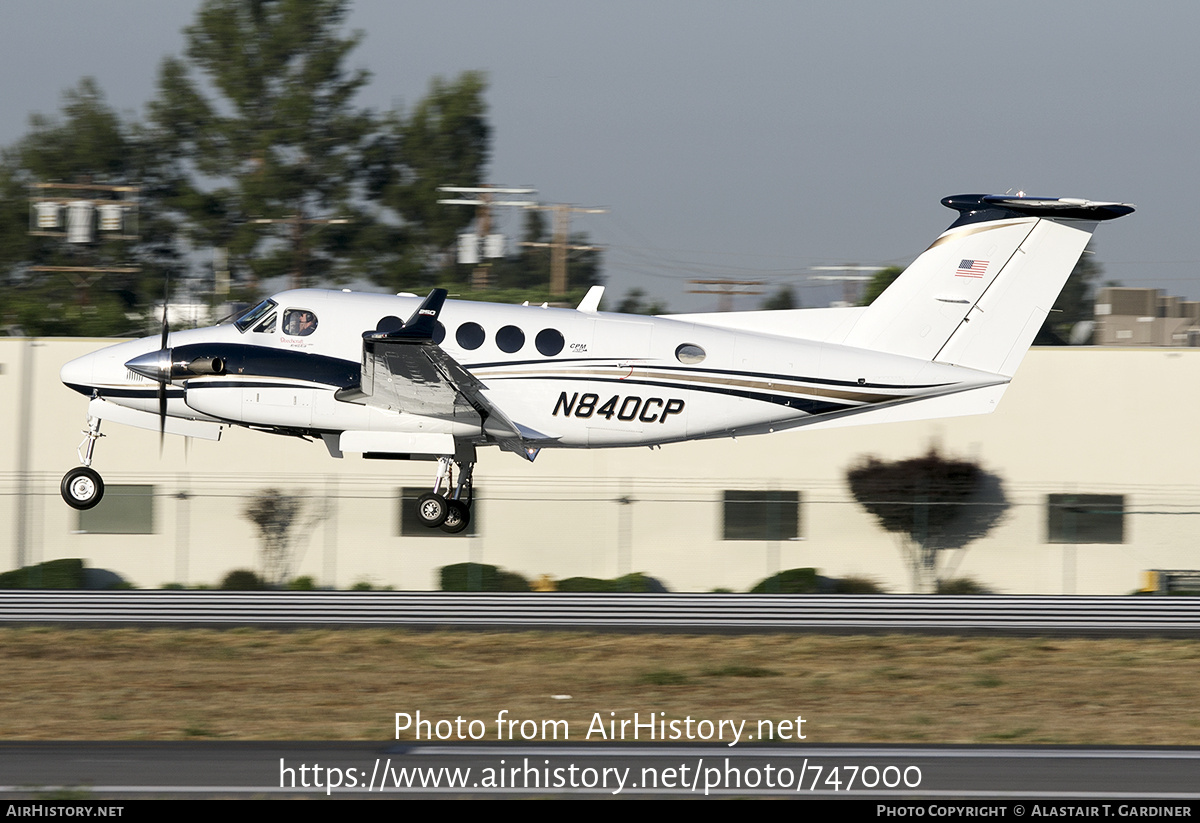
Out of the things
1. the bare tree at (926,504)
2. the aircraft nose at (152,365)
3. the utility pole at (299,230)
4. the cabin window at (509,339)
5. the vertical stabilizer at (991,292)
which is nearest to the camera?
the aircraft nose at (152,365)

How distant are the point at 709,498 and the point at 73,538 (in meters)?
15.6

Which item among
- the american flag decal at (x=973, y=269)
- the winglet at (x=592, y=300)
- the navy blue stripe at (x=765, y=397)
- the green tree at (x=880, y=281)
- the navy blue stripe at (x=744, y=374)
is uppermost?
the green tree at (x=880, y=281)

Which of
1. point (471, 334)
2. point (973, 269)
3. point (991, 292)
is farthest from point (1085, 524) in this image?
point (471, 334)

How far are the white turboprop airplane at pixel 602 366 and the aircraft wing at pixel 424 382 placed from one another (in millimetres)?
47

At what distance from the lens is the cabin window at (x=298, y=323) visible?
17891 mm

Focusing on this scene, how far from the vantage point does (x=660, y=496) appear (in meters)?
30.9

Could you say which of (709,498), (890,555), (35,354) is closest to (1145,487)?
(890,555)

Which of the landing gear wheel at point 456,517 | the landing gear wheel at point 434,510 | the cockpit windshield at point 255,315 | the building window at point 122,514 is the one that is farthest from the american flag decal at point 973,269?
the building window at point 122,514

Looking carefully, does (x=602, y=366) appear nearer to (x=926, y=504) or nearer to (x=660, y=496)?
(x=660, y=496)

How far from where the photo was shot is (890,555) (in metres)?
30.5

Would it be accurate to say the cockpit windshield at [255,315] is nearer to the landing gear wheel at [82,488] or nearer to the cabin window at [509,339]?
the landing gear wheel at [82,488]

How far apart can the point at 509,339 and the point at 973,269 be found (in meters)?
6.74
